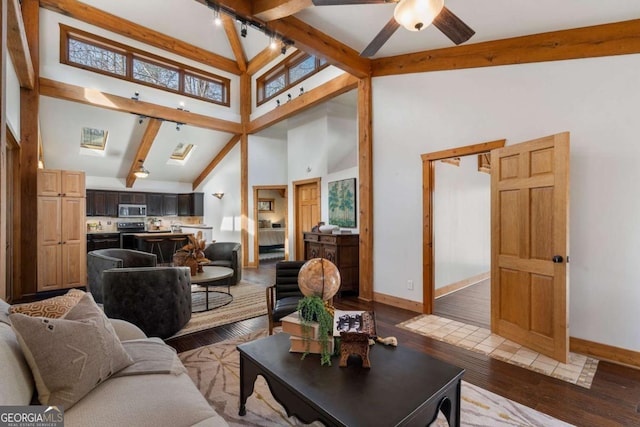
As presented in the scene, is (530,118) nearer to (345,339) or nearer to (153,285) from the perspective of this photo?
(345,339)

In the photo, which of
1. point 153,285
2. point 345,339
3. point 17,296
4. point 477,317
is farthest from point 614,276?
point 17,296

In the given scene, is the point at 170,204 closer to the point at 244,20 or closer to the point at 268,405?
the point at 244,20

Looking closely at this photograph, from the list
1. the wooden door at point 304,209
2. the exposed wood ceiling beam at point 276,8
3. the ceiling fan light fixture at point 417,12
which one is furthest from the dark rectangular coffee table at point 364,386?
the wooden door at point 304,209

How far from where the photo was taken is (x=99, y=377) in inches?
53.8

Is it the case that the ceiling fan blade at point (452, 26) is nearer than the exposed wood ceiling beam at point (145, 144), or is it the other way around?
the ceiling fan blade at point (452, 26)

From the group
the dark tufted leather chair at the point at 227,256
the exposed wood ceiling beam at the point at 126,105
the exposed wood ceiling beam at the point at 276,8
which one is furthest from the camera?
the dark tufted leather chair at the point at 227,256

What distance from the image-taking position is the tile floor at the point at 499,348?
240 centimetres

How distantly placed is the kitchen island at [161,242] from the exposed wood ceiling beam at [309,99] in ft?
11.4

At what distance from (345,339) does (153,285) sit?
2.37m

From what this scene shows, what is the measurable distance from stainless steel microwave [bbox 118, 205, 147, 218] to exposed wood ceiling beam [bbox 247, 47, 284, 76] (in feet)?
16.6

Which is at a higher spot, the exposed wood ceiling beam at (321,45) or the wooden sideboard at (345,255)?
the exposed wood ceiling beam at (321,45)

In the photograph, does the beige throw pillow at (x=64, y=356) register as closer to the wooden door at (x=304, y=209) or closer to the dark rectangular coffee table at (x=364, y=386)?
the dark rectangular coffee table at (x=364, y=386)

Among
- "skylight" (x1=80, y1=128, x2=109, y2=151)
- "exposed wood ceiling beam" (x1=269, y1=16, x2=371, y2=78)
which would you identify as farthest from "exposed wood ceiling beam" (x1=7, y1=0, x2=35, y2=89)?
"exposed wood ceiling beam" (x1=269, y1=16, x2=371, y2=78)

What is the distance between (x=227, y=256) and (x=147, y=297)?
2.57m
